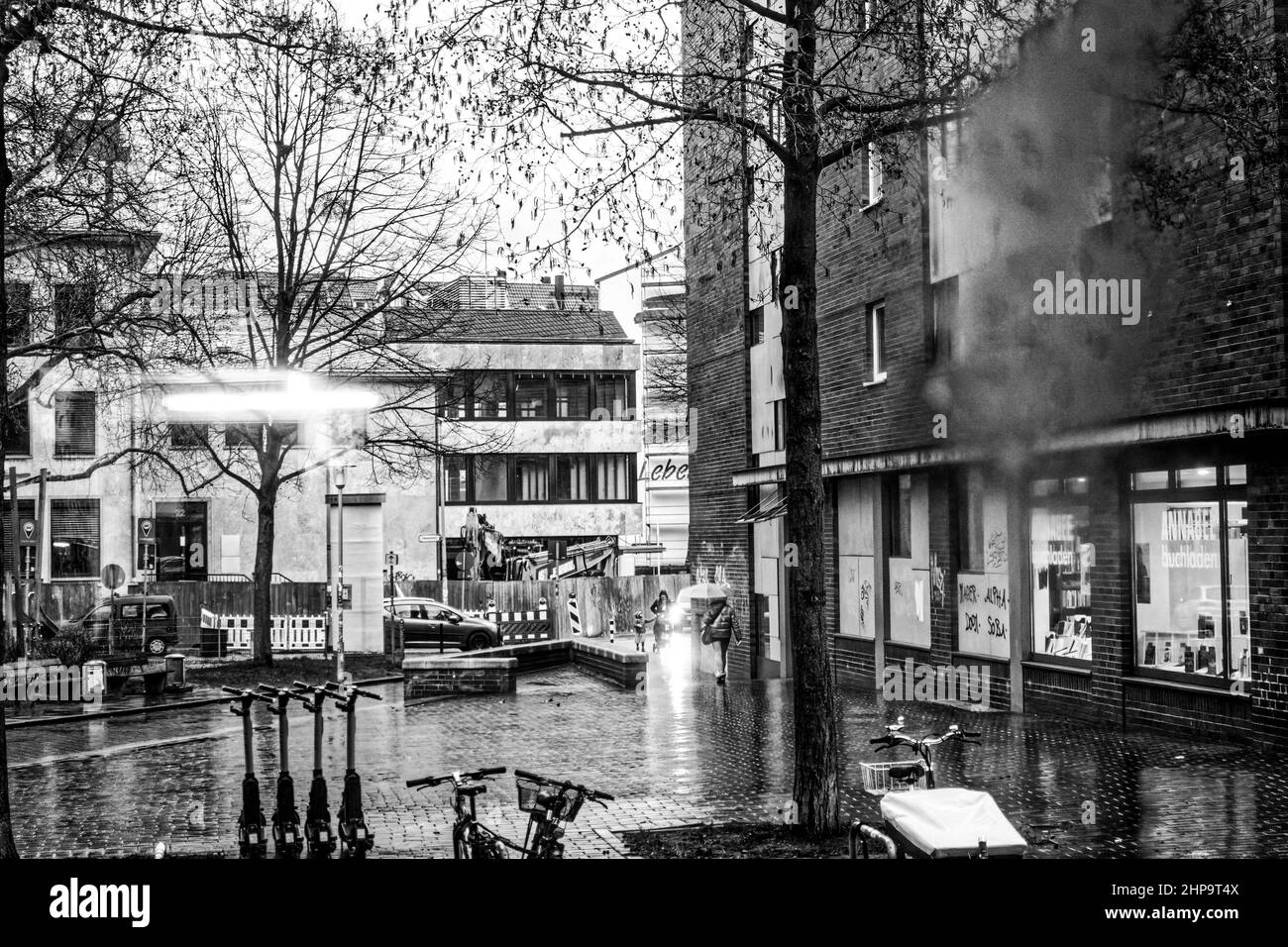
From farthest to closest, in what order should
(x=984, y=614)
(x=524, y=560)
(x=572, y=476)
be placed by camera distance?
(x=572, y=476)
(x=524, y=560)
(x=984, y=614)

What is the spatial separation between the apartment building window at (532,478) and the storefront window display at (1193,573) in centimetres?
4457

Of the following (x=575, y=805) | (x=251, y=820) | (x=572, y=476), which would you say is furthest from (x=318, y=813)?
(x=572, y=476)

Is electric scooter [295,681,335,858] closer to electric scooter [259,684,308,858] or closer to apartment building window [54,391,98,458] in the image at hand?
electric scooter [259,684,308,858]

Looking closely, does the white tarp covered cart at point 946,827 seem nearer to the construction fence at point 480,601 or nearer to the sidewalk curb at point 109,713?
the sidewalk curb at point 109,713

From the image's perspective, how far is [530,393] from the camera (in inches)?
2329

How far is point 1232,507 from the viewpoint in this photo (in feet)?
43.7

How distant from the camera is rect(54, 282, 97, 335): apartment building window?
1468 cm

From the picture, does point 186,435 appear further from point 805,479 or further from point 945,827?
point 945,827

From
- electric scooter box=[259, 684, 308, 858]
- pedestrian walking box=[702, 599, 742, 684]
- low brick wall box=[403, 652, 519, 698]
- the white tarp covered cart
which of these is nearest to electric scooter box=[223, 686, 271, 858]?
electric scooter box=[259, 684, 308, 858]

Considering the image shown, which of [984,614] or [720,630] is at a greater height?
[984,614]

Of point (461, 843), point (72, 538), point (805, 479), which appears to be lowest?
point (461, 843)

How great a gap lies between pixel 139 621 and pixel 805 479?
24.9 meters
